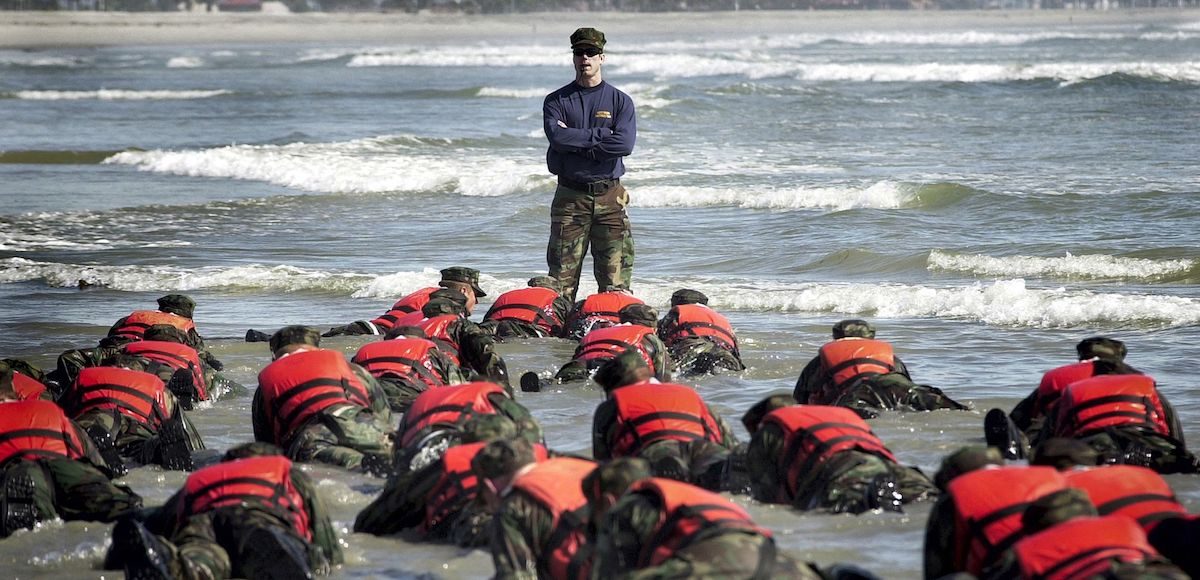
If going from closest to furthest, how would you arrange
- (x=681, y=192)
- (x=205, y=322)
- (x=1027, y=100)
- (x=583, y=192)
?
(x=583, y=192) → (x=205, y=322) → (x=681, y=192) → (x=1027, y=100)

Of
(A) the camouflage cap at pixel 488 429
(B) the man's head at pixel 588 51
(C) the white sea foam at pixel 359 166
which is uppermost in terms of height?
(B) the man's head at pixel 588 51

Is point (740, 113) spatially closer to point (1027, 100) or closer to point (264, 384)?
point (1027, 100)

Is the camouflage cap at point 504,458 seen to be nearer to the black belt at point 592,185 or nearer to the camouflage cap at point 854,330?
the camouflage cap at point 854,330

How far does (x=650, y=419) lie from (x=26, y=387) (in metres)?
3.86

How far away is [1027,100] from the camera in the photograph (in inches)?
1491

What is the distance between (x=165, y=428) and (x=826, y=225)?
12.7 m

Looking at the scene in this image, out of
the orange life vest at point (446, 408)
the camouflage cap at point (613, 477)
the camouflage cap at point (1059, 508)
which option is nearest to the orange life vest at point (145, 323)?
the orange life vest at point (446, 408)

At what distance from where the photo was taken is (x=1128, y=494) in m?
5.90

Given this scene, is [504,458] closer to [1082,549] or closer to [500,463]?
[500,463]

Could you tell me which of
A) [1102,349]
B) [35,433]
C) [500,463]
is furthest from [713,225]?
[500,463]

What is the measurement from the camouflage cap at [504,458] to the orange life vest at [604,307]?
548cm

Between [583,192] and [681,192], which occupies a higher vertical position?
[583,192]

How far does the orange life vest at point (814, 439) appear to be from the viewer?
7.57m

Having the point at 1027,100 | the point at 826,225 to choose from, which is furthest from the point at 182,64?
the point at 826,225
